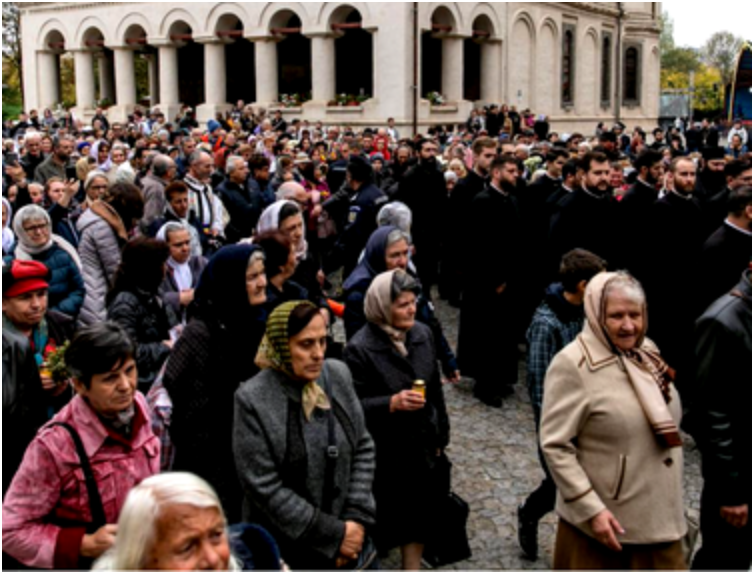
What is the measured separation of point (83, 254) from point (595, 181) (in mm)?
4201

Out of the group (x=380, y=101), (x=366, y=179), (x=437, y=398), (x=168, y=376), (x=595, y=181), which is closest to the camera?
(x=168, y=376)

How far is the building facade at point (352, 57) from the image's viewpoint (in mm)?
34219

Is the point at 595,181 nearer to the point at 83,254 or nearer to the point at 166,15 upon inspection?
the point at 83,254

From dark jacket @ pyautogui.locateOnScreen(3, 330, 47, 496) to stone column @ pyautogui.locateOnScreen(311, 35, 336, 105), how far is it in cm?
3080

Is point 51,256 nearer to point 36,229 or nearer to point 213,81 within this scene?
point 36,229

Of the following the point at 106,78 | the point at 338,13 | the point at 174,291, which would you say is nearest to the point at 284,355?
the point at 174,291

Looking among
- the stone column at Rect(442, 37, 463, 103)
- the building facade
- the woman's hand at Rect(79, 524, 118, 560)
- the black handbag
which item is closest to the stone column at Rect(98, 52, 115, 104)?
the building facade

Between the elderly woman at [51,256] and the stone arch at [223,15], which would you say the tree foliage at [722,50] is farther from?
the elderly woman at [51,256]

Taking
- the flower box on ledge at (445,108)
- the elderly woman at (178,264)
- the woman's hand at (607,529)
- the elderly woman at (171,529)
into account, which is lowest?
the woman's hand at (607,529)

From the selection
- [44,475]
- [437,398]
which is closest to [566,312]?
[437,398]

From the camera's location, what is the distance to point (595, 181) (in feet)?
27.3

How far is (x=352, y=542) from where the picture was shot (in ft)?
13.5

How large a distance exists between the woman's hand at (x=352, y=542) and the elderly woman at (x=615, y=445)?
84 cm

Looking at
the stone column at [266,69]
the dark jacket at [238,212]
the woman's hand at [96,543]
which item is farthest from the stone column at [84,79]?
the woman's hand at [96,543]
